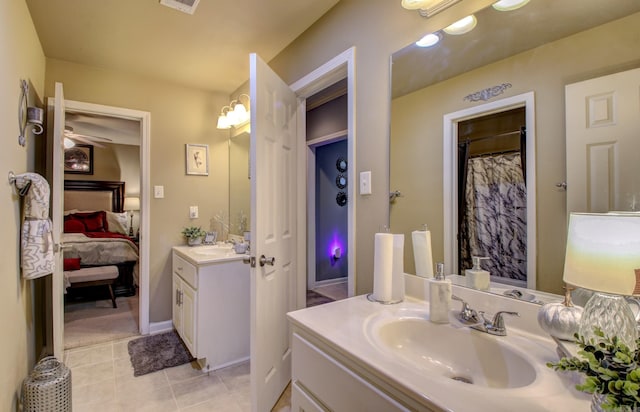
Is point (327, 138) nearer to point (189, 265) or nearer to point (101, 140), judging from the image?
point (189, 265)

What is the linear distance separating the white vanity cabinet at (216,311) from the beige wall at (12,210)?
3.07 ft

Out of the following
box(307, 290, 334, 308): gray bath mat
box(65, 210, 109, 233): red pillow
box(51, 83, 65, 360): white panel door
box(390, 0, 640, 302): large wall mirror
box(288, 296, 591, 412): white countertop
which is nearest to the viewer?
box(288, 296, 591, 412): white countertop

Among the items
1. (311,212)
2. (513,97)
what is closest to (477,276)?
(513,97)

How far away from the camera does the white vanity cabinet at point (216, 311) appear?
7.36 ft

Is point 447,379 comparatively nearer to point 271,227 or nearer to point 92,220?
point 271,227

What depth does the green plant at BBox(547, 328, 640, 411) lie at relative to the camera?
459mm

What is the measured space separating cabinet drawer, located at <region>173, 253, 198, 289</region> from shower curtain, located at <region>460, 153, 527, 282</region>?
1.87m

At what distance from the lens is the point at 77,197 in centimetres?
564

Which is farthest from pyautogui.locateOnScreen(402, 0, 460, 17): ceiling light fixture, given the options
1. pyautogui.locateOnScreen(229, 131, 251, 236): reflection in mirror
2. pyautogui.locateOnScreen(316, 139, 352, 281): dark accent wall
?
pyautogui.locateOnScreen(316, 139, 352, 281): dark accent wall

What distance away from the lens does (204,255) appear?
8.30ft

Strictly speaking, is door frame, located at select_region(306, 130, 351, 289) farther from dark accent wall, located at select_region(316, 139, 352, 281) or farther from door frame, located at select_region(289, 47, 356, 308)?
door frame, located at select_region(289, 47, 356, 308)

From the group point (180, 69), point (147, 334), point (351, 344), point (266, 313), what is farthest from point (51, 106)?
point (351, 344)

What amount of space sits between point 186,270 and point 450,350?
213cm

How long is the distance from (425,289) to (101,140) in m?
6.40
